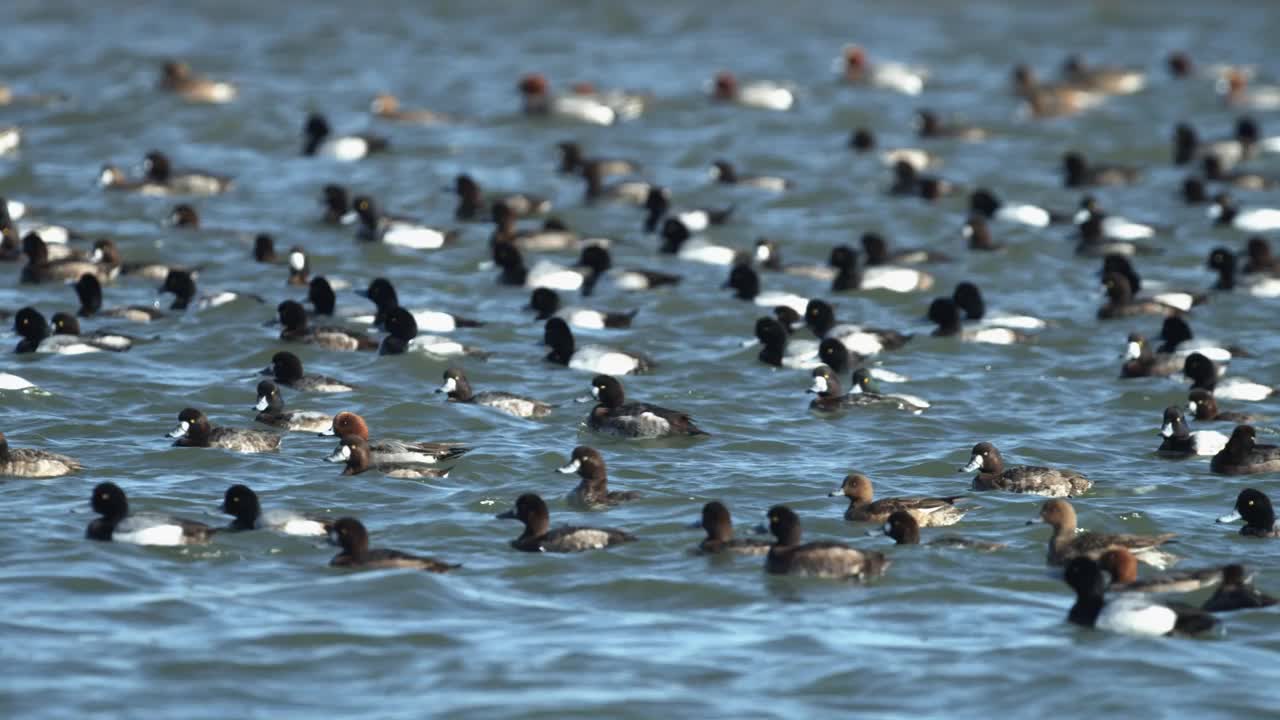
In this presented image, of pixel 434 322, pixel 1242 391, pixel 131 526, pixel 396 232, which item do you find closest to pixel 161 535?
pixel 131 526

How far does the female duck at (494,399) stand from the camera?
2209 centimetres

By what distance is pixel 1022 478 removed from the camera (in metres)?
19.2

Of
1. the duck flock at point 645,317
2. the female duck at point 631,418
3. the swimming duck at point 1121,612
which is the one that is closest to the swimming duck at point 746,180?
the duck flock at point 645,317

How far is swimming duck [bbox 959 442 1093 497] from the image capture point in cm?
1922

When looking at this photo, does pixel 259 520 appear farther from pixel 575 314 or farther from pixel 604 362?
pixel 575 314

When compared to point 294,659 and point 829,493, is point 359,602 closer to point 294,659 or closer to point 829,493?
point 294,659

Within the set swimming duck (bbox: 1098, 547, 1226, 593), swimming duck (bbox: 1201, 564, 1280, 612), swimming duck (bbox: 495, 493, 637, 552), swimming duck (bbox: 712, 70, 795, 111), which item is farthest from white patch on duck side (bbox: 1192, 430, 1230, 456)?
swimming duck (bbox: 712, 70, 795, 111)

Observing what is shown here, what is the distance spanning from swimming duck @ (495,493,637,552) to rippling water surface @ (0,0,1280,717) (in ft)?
0.64

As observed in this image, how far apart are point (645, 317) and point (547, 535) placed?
10.5 meters

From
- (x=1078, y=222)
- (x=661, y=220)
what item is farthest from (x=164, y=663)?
(x=1078, y=222)

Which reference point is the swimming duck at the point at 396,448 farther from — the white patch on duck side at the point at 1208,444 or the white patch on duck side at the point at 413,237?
the white patch on duck side at the point at 413,237

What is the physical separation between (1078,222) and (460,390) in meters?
13.4

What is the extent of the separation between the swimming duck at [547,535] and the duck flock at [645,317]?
0.02m

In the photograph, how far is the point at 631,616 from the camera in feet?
52.1
